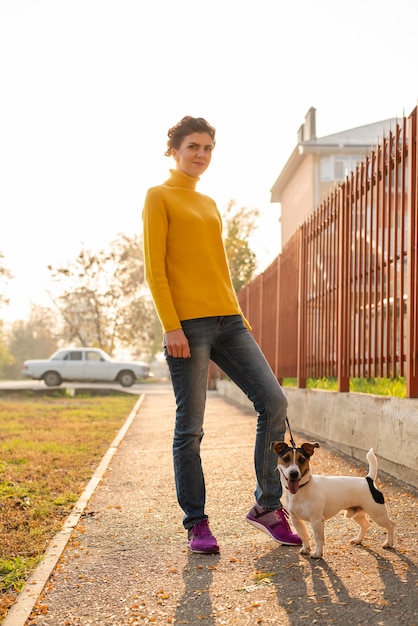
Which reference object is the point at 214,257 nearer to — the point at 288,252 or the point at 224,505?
the point at 224,505

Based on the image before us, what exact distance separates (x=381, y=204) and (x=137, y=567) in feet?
13.2

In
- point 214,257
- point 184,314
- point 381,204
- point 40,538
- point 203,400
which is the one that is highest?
point 381,204

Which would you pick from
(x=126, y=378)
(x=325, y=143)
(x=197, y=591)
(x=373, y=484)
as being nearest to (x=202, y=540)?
(x=197, y=591)

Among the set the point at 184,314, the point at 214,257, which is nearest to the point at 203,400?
the point at 184,314

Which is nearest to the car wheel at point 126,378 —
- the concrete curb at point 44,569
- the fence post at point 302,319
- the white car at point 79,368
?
the white car at point 79,368

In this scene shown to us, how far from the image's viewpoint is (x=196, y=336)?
423 cm

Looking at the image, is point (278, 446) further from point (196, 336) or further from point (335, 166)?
point (335, 166)

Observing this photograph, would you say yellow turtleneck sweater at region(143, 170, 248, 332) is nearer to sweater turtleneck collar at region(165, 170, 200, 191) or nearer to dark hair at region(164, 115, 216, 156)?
sweater turtleneck collar at region(165, 170, 200, 191)

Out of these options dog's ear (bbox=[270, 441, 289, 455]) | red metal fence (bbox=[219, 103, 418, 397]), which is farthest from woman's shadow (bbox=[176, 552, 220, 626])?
red metal fence (bbox=[219, 103, 418, 397])

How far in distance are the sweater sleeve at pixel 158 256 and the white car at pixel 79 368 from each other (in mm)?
29023

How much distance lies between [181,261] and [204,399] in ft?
2.47

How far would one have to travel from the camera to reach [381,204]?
22.5 feet

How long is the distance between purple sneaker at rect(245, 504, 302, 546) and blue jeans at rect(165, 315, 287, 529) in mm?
53

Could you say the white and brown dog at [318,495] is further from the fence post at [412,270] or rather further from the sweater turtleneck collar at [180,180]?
the fence post at [412,270]
